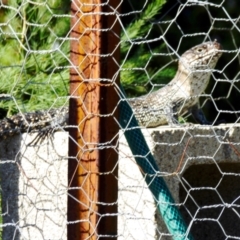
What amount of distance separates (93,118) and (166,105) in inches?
53.5

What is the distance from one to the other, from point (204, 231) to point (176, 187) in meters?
0.75

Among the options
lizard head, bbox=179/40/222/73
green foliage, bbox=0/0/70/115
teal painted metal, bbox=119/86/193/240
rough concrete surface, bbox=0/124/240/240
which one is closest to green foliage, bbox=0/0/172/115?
green foliage, bbox=0/0/70/115

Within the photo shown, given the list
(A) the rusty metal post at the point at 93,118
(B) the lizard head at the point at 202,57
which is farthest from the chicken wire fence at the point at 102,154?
(B) the lizard head at the point at 202,57

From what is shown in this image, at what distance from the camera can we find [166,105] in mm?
3137

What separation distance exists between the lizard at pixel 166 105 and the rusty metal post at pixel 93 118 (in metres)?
0.78

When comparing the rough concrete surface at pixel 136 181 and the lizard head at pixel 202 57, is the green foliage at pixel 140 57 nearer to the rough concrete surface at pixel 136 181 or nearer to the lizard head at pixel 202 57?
the lizard head at pixel 202 57

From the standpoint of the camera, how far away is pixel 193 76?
3102 mm

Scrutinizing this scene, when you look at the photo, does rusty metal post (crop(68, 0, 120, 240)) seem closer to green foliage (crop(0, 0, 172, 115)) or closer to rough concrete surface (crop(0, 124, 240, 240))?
rough concrete surface (crop(0, 124, 240, 240))

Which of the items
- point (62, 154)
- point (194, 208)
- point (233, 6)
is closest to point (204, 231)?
point (194, 208)

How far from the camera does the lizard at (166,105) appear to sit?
280 cm

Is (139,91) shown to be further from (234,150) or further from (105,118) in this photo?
(105,118)

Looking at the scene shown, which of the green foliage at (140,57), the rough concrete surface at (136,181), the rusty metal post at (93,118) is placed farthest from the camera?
the green foliage at (140,57)

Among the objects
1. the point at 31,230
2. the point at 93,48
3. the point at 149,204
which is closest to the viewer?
the point at 93,48

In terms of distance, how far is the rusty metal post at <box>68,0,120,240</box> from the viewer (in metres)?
1.78
